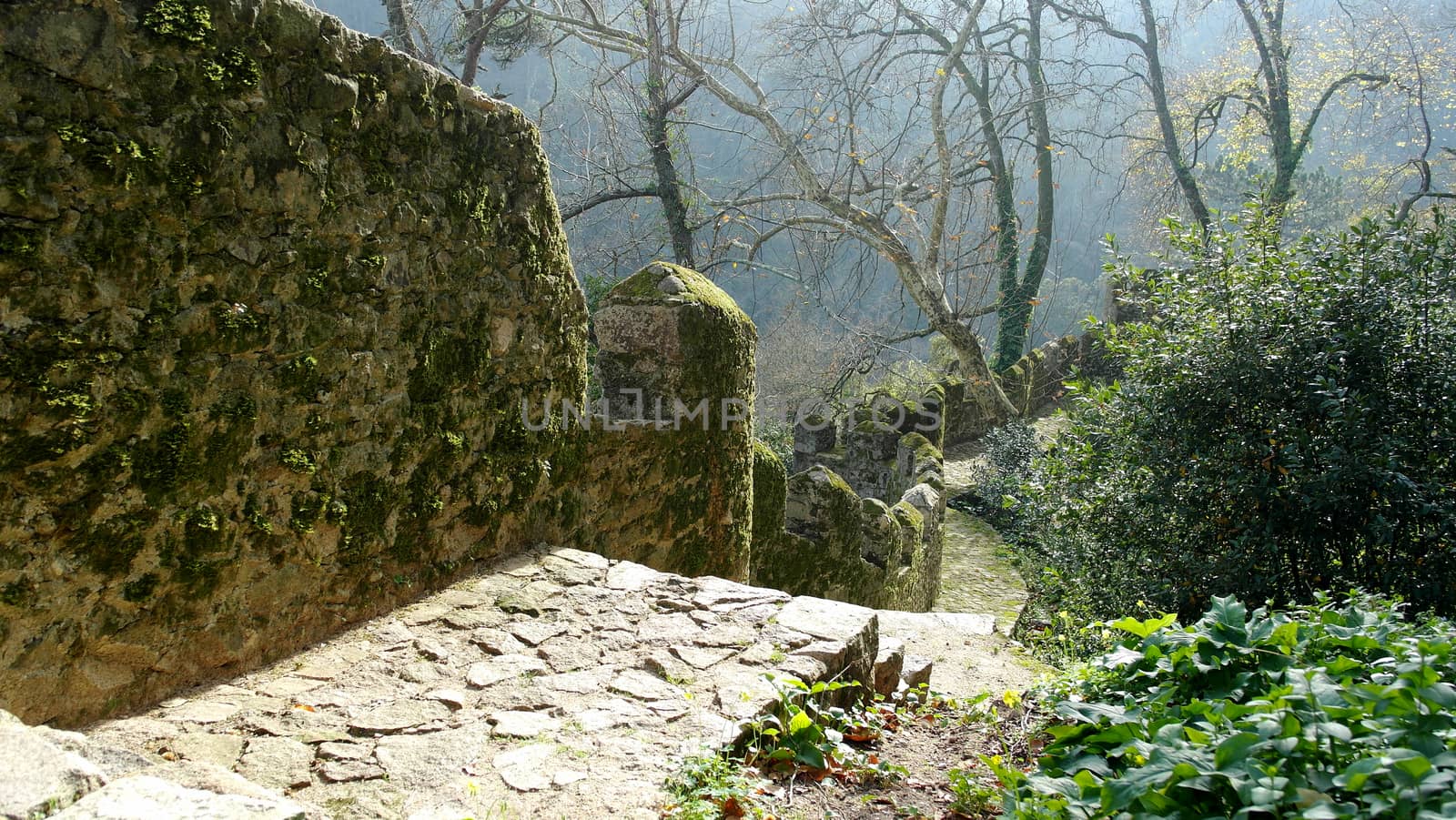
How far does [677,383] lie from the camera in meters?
5.00

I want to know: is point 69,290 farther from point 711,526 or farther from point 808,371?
point 808,371

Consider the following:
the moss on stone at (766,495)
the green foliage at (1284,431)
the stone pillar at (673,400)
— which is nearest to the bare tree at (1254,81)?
the green foliage at (1284,431)

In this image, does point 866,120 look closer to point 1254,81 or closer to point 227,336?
point 1254,81

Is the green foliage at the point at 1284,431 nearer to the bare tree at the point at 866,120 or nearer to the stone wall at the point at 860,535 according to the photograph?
the stone wall at the point at 860,535

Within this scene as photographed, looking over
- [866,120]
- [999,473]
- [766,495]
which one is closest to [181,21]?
[766,495]

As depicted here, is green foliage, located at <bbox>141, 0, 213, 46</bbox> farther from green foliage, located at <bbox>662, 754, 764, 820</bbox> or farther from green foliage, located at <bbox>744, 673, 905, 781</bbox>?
green foliage, located at <bbox>744, 673, 905, 781</bbox>

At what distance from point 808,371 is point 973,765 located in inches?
850

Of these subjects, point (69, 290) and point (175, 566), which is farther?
point (175, 566)

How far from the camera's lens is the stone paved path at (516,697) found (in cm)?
223

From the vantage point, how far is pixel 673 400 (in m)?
5.00

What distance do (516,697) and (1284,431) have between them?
13.2ft

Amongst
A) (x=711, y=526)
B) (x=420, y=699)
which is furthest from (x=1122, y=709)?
(x=711, y=526)

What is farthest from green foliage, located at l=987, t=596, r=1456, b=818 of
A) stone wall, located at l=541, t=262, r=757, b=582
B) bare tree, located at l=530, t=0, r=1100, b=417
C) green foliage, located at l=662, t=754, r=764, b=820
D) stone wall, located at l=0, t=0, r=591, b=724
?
bare tree, located at l=530, t=0, r=1100, b=417

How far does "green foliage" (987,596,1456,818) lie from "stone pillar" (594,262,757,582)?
2.78 metres
